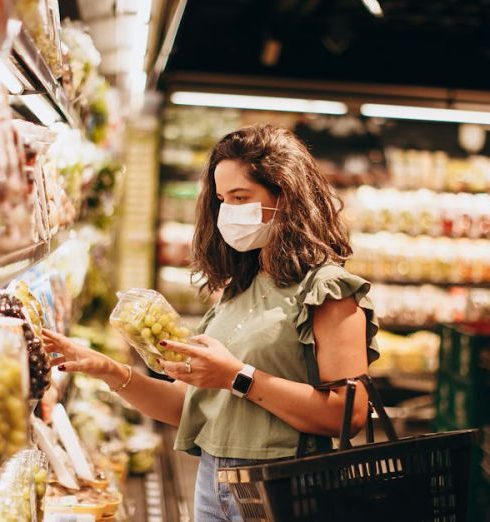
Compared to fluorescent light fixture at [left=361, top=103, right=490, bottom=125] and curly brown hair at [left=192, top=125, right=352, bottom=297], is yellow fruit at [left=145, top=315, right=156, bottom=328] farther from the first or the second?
fluorescent light fixture at [left=361, top=103, right=490, bottom=125]

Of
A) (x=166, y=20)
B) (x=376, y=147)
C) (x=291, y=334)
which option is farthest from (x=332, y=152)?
(x=291, y=334)

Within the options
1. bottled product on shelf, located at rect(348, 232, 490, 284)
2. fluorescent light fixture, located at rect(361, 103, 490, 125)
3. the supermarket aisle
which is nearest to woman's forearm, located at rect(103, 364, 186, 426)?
the supermarket aisle

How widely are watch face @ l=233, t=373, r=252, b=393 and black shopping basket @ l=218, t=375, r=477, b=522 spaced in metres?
0.20

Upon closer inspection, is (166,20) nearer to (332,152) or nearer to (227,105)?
(227,105)

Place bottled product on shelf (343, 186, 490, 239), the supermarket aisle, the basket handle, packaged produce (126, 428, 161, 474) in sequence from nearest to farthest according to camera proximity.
Answer: the basket handle < the supermarket aisle < packaged produce (126, 428, 161, 474) < bottled product on shelf (343, 186, 490, 239)

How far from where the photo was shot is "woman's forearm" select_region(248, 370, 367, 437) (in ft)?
6.64

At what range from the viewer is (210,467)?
2193mm

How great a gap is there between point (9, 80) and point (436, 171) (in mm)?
6442

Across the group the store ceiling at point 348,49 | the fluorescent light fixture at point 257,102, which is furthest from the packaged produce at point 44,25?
the store ceiling at point 348,49

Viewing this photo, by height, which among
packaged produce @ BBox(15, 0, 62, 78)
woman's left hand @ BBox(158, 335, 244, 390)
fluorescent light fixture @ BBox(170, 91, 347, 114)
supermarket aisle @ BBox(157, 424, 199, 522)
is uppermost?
fluorescent light fixture @ BBox(170, 91, 347, 114)

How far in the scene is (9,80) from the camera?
192 centimetres

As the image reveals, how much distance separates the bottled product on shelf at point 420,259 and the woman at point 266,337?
547 cm

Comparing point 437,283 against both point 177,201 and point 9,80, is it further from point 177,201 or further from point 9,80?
point 9,80

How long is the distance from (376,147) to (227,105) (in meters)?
1.51
